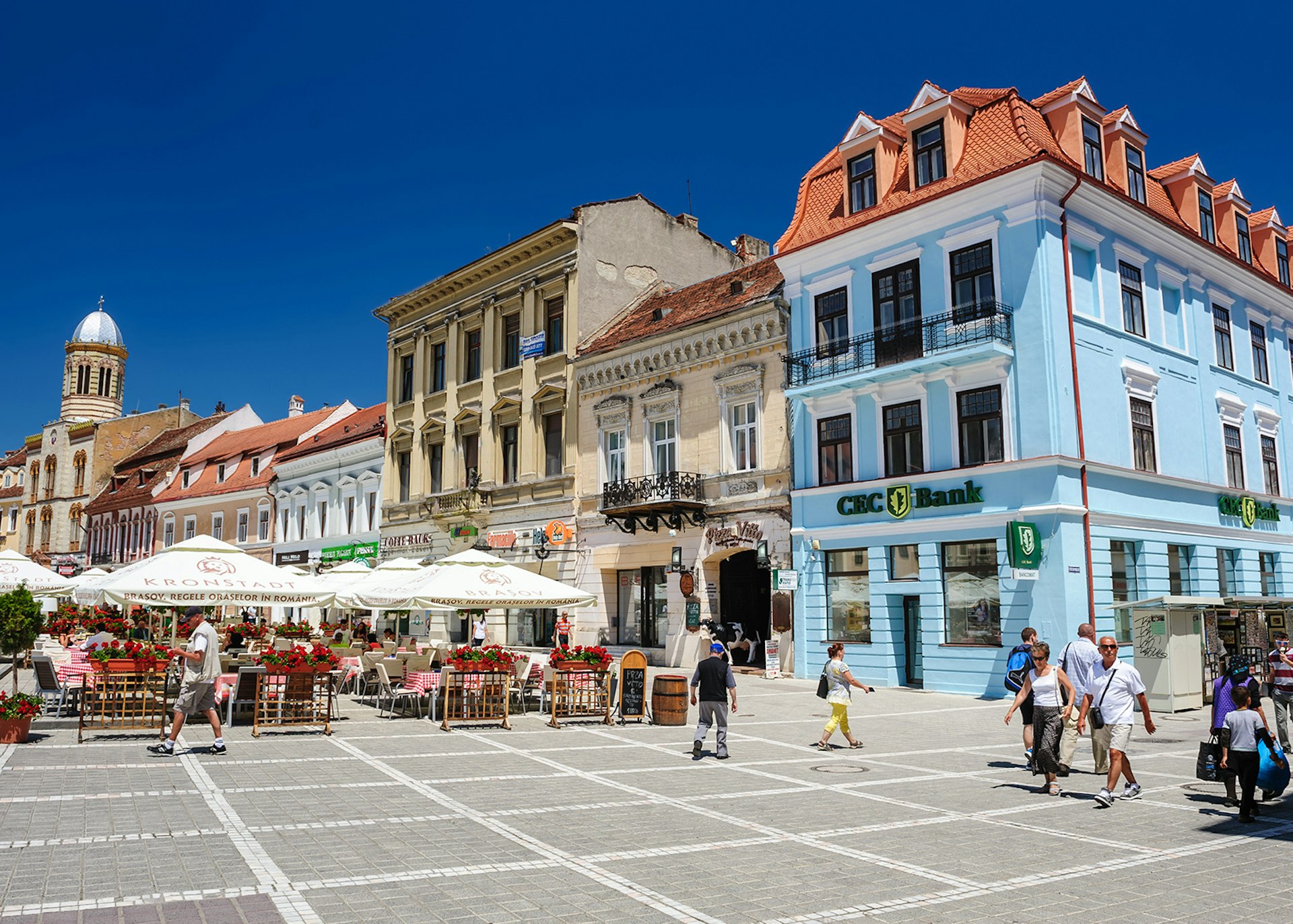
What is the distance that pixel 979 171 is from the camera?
75.0ft

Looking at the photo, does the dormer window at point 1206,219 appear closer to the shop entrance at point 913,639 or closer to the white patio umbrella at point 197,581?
the shop entrance at point 913,639

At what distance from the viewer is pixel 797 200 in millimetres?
27844

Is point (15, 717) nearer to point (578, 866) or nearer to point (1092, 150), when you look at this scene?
point (578, 866)

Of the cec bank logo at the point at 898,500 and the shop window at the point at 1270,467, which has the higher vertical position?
the shop window at the point at 1270,467

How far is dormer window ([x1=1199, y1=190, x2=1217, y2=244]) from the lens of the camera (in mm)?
27234

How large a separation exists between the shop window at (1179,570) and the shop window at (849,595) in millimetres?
6948

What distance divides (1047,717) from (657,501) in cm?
1743

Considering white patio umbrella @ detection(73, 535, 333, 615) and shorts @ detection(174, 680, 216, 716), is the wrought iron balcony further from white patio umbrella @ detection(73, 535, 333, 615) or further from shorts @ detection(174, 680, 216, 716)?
shorts @ detection(174, 680, 216, 716)

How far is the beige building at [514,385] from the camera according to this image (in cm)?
3319

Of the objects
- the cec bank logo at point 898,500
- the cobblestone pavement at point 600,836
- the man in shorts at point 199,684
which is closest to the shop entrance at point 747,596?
the cec bank logo at point 898,500

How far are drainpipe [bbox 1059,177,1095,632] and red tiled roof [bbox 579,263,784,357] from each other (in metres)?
7.56

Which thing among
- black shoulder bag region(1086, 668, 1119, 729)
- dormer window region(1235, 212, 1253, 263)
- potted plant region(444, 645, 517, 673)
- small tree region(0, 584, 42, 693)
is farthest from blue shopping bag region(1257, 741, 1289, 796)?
dormer window region(1235, 212, 1253, 263)

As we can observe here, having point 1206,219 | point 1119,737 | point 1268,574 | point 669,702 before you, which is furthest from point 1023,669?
point 1206,219

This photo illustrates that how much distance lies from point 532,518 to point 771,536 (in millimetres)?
10163
